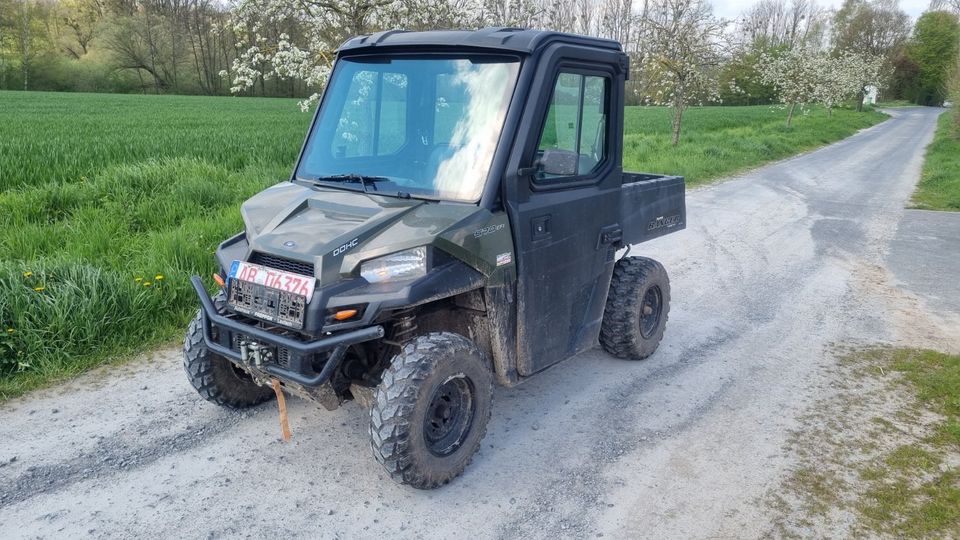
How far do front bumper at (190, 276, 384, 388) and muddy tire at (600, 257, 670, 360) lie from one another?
7.40 feet

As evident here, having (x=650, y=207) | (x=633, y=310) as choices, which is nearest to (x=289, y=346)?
(x=633, y=310)

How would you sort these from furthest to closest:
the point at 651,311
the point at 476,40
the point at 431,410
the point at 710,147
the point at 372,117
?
the point at 710,147, the point at 651,311, the point at 372,117, the point at 476,40, the point at 431,410

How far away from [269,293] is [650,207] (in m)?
2.94

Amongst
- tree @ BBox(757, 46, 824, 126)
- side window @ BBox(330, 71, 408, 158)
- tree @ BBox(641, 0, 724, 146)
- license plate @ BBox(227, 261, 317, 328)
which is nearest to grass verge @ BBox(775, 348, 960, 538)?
license plate @ BBox(227, 261, 317, 328)

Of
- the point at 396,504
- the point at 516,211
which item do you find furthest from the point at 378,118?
the point at 396,504

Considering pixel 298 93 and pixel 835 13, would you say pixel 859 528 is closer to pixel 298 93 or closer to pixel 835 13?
pixel 298 93

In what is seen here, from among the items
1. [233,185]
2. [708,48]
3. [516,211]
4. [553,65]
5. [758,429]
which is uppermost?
[708,48]

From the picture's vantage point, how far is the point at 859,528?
10.5 ft

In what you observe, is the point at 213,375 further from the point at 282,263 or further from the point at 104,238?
the point at 104,238

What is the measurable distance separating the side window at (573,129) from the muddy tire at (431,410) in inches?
43.0

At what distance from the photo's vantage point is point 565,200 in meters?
3.94

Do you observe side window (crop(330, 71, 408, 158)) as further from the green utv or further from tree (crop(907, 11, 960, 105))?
tree (crop(907, 11, 960, 105))

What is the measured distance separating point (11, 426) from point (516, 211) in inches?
123

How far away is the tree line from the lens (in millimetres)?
9703
